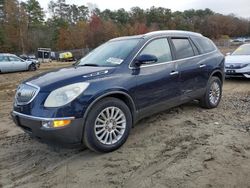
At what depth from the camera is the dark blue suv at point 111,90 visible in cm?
386

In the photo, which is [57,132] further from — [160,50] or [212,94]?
[212,94]

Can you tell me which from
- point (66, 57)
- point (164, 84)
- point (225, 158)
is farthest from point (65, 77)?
point (66, 57)

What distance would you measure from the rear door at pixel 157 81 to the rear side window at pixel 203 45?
43.8 inches

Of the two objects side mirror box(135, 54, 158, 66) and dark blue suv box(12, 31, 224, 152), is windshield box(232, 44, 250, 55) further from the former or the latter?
side mirror box(135, 54, 158, 66)

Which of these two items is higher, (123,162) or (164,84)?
(164,84)

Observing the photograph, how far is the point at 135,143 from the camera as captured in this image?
463 cm

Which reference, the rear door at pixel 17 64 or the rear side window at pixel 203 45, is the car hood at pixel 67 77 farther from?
the rear door at pixel 17 64

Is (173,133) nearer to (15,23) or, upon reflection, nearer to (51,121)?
(51,121)

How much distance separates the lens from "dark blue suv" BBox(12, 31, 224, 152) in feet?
12.7

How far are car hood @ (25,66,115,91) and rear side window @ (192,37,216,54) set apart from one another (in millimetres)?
2561

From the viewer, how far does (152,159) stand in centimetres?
406

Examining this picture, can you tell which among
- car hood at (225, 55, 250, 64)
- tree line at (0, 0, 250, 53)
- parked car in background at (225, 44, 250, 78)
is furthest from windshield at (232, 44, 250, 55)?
tree line at (0, 0, 250, 53)

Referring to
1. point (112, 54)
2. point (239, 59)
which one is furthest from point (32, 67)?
point (112, 54)

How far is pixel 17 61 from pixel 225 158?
60.9 feet
